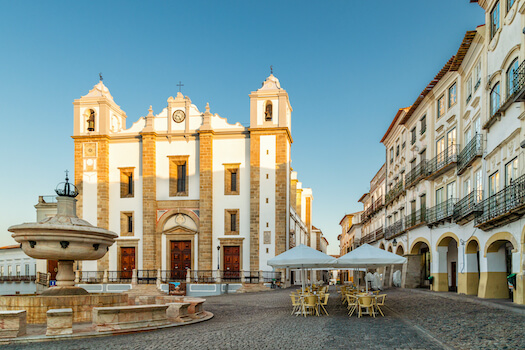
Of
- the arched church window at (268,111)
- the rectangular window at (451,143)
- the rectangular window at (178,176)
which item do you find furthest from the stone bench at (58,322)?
the arched church window at (268,111)

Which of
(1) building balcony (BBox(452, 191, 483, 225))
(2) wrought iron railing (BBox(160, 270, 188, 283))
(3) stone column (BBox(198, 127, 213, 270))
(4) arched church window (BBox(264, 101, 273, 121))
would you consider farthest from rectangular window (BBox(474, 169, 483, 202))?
(2) wrought iron railing (BBox(160, 270, 188, 283))

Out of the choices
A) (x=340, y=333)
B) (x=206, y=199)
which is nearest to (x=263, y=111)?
(x=206, y=199)

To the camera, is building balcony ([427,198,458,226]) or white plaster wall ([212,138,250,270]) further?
white plaster wall ([212,138,250,270])

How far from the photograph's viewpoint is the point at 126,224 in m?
39.3

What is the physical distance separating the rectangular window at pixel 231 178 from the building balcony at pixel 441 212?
15251 millimetres

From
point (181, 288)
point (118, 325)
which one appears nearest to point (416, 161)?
point (181, 288)

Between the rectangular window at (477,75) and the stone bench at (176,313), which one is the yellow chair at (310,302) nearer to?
the stone bench at (176,313)

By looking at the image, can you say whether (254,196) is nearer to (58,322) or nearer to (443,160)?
(443,160)

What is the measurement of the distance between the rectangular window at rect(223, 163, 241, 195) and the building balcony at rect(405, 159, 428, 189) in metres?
12.4

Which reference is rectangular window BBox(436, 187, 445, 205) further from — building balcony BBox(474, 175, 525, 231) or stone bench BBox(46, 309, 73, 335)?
stone bench BBox(46, 309, 73, 335)

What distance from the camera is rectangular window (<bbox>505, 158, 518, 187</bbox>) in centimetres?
1676

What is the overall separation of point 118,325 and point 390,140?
1314 inches

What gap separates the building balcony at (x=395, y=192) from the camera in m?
35.2

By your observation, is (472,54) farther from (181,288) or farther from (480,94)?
(181,288)
